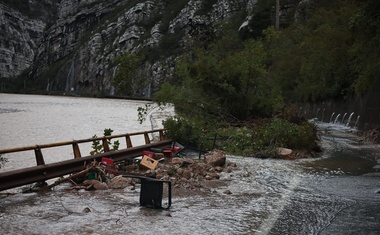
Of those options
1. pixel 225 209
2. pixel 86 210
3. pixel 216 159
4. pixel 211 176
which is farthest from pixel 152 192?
pixel 216 159

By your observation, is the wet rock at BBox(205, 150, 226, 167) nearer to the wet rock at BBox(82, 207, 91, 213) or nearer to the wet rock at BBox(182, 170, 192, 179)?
the wet rock at BBox(182, 170, 192, 179)

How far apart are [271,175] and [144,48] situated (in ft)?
452

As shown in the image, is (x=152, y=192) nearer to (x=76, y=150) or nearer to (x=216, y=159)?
(x=76, y=150)

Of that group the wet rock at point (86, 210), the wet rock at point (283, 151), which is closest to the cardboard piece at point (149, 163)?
the wet rock at point (86, 210)

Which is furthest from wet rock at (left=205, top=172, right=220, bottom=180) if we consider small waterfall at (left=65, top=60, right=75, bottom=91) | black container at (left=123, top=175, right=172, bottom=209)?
A: small waterfall at (left=65, top=60, right=75, bottom=91)

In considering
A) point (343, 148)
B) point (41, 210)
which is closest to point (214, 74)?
point (343, 148)

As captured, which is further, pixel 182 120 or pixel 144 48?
pixel 144 48

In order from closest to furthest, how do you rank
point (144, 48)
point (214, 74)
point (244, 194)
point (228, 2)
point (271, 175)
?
point (244, 194) → point (271, 175) → point (214, 74) → point (228, 2) → point (144, 48)

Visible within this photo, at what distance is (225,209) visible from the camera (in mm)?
7824

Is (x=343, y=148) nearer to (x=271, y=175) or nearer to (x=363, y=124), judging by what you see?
(x=271, y=175)

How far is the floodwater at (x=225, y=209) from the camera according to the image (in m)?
6.52

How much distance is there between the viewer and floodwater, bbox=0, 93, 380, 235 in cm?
652

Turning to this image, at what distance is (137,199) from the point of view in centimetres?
843

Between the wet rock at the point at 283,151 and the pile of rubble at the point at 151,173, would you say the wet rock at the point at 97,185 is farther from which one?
the wet rock at the point at 283,151
